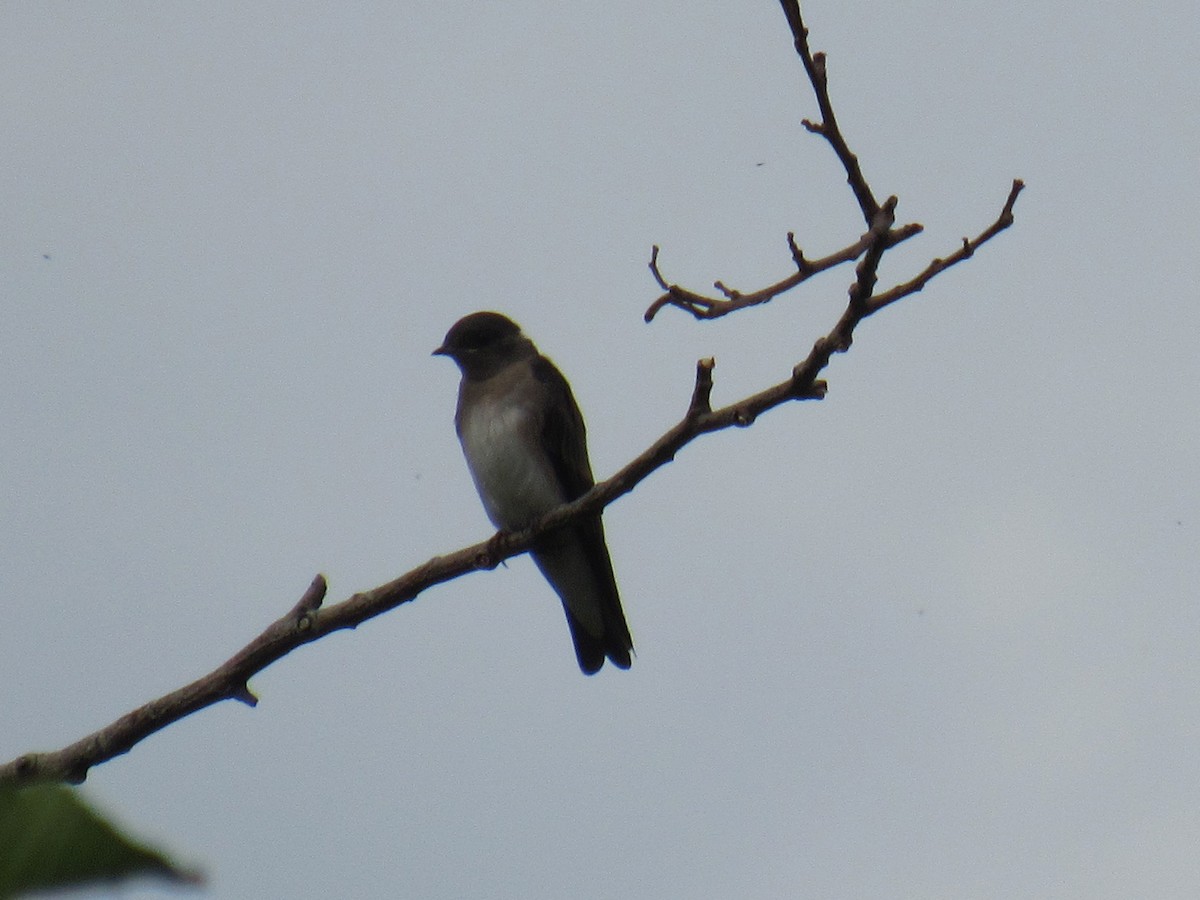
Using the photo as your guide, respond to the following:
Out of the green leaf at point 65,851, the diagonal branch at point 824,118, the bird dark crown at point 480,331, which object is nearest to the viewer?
the green leaf at point 65,851

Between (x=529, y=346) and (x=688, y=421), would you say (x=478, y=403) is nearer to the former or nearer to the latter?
(x=529, y=346)

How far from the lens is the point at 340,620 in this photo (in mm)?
5711

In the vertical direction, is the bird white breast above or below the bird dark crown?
below

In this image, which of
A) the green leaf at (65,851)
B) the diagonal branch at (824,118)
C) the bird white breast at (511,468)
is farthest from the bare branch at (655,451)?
the green leaf at (65,851)

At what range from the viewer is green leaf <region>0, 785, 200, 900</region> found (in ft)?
2.19

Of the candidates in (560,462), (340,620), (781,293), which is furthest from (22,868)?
(560,462)

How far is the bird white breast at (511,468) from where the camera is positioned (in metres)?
9.14

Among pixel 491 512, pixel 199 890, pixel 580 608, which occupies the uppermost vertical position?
pixel 491 512

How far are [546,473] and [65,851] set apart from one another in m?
8.55

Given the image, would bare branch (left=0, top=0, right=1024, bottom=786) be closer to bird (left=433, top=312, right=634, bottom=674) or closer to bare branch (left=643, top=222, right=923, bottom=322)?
bare branch (left=643, top=222, right=923, bottom=322)

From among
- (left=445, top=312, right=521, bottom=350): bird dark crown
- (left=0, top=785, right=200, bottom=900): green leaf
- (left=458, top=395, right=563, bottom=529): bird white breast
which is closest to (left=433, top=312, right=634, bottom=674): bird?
(left=458, top=395, right=563, bottom=529): bird white breast

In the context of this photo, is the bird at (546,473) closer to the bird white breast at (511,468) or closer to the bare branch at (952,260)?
the bird white breast at (511,468)

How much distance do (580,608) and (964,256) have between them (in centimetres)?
558

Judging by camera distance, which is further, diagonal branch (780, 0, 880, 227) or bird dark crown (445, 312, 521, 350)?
bird dark crown (445, 312, 521, 350)
